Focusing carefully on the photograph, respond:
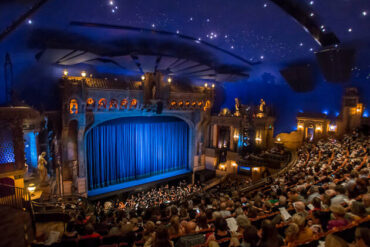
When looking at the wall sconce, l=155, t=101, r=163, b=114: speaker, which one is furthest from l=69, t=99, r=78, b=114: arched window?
the wall sconce

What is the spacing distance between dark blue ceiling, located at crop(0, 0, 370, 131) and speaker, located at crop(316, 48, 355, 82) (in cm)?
46

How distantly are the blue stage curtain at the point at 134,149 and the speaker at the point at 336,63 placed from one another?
42.6ft

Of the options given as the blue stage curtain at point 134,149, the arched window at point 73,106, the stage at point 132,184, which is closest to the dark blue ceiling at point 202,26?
the arched window at point 73,106

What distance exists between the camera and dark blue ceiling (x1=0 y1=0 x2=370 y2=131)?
9.32 meters

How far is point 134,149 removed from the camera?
18969 millimetres

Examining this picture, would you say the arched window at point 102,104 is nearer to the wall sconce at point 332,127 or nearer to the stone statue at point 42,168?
the stone statue at point 42,168

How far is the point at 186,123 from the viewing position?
21.8 metres

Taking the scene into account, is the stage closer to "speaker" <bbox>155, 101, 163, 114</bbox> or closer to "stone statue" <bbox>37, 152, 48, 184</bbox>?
"stone statue" <bbox>37, 152, 48, 184</bbox>

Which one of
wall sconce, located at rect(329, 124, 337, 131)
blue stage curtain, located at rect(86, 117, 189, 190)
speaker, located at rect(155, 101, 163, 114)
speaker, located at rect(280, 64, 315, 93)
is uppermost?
speaker, located at rect(280, 64, 315, 93)

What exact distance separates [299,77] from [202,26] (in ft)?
39.2

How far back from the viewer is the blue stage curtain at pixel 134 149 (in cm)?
1664

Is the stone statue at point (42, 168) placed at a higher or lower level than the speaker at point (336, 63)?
lower

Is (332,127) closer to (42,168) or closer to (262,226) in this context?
(262,226)

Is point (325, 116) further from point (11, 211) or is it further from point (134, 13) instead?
point (11, 211)
